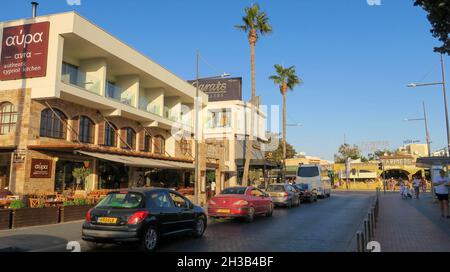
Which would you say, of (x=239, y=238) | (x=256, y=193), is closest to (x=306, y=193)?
(x=256, y=193)

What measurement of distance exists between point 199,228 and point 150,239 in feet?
8.21

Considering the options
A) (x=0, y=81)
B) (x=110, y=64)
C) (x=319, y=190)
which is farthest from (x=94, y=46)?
(x=319, y=190)

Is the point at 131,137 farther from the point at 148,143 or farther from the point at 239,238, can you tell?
the point at 239,238

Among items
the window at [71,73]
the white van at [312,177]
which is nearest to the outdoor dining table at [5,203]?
the window at [71,73]

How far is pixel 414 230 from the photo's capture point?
41.1 ft

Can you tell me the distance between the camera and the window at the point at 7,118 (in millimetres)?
18547

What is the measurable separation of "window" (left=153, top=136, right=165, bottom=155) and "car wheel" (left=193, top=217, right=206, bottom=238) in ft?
58.9

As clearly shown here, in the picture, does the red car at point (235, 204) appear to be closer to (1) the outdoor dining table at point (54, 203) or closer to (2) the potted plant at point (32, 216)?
(2) the potted plant at point (32, 216)

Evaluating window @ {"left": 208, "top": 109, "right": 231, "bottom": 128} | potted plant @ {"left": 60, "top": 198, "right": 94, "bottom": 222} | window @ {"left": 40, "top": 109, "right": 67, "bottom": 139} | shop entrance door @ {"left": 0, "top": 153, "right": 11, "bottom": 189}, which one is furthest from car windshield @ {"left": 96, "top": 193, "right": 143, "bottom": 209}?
window @ {"left": 208, "top": 109, "right": 231, "bottom": 128}

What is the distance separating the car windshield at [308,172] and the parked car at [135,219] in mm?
24214

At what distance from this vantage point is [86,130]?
2253cm

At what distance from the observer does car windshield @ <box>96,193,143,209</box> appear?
9.28 m

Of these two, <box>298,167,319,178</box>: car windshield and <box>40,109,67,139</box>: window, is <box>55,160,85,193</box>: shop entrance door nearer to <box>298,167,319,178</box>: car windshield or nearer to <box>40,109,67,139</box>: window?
<box>40,109,67,139</box>: window

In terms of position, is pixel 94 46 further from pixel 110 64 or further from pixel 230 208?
pixel 230 208
